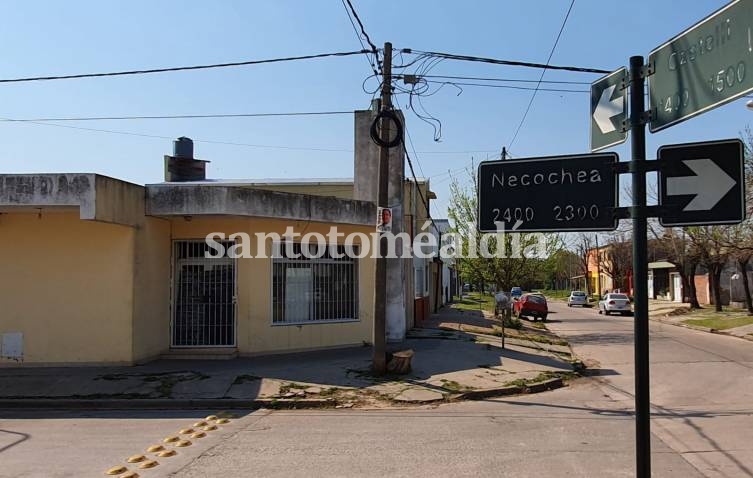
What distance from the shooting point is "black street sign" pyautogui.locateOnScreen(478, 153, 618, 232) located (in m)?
3.53

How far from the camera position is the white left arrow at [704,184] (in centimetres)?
318

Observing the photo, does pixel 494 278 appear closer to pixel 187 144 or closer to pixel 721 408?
pixel 187 144

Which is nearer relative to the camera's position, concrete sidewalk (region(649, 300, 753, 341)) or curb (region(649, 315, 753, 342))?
curb (region(649, 315, 753, 342))

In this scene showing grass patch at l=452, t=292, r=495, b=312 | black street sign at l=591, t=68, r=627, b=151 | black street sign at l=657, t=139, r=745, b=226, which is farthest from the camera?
grass patch at l=452, t=292, r=495, b=312

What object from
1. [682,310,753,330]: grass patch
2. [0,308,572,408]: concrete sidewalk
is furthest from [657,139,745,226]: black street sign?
[682,310,753,330]: grass patch

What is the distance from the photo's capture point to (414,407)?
9867 mm

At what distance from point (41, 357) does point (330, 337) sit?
638cm

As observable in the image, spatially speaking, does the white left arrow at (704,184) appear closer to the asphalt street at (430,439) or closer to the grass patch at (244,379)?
the asphalt street at (430,439)

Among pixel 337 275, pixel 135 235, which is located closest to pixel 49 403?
pixel 135 235

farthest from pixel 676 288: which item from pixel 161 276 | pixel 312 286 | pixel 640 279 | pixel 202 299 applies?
pixel 640 279

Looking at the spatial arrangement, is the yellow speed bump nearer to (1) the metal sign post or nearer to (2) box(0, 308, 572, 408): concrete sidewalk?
(2) box(0, 308, 572, 408): concrete sidewalk

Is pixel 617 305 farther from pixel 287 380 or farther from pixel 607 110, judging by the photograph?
pixel 607 110

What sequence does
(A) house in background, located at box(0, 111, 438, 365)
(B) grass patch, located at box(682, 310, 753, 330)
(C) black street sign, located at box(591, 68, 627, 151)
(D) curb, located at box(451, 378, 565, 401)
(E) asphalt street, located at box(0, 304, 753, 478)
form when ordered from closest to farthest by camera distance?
1. (C) black street sign, located at box(591, 68, 627, 151)
2. (E) asphalt street, located at box(0, 304, 753, 478)
3. (D) curb, located at box(451, 378, 565, 401)
4. (A) house in background, located at box(0, 111, 438, 365)
5. (B) grass patch, located at box(682, 310, 753, 330)

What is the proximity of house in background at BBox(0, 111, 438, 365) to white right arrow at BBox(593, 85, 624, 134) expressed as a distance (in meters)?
10.3
